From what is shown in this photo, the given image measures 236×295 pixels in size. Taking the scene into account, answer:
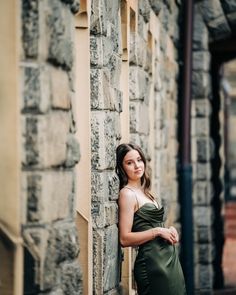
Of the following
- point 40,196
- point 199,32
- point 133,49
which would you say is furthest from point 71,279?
point 199,32

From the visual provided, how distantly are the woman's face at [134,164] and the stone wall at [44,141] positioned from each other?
1.87 meters

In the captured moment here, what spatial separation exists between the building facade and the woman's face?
0.11 m

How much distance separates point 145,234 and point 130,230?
112 mm

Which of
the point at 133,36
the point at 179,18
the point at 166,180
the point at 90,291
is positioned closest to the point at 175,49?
the point at 179,18

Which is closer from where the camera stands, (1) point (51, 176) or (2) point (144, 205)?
(1) point (51, 176)

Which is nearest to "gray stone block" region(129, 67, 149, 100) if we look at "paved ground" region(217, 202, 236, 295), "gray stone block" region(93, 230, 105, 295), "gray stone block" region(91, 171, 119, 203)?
"gray stone block" region(91, 171, 119, 203)

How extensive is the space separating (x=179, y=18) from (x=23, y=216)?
26.5ft

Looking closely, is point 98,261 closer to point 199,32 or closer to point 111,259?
point 111,259

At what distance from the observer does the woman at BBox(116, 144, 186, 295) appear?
682 cm

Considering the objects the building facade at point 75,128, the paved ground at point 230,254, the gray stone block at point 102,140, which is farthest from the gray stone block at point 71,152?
the paved ground at point 230,254

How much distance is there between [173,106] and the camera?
40.3 feet

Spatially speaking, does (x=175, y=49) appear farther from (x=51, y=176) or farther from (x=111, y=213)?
(x=51, y=176)

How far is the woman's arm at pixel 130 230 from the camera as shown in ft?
22.2

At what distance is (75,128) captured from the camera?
17.6ft
